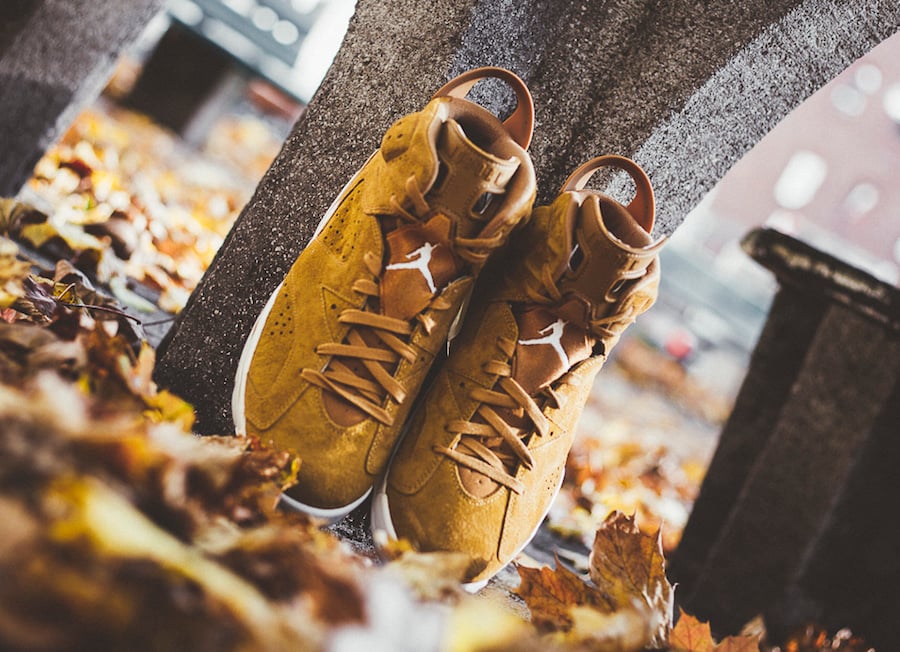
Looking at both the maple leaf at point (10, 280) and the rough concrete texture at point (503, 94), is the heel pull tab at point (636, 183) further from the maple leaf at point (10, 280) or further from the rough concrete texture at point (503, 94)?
the maple leaf at point (10, 280)

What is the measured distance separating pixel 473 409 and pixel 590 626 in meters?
0.45

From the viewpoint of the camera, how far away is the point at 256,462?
107cm

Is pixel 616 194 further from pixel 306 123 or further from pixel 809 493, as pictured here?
pixel 809 493

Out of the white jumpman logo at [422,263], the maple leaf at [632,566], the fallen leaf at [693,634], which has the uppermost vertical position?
the white jumpman logo at [422,263]

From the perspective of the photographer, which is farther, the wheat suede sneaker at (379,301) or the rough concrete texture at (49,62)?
the rough concrete texture at (49,62)

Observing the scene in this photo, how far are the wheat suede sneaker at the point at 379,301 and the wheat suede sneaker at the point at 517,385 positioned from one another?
0.21 ft

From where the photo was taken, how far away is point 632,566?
125 cm

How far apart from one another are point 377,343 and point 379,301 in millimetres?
79

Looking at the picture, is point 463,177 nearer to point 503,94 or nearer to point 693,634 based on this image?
point 503,94

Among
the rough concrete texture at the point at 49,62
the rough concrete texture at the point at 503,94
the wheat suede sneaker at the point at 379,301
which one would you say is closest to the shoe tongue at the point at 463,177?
the wheat suede sneaker at the point at 379,301

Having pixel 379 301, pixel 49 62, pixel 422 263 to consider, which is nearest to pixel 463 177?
pixel 422 263

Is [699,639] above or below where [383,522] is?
above

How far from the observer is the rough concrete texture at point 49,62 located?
209cm

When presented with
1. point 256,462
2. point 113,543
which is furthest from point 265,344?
point 113,543
